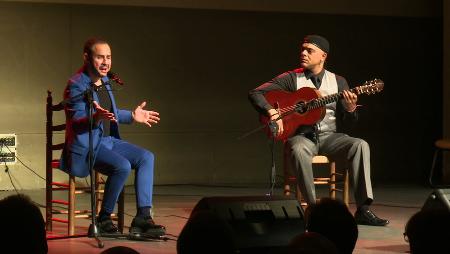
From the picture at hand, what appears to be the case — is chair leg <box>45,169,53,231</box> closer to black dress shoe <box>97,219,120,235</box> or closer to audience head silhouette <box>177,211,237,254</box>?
black dress shoe <box>97,219,120,235</box>

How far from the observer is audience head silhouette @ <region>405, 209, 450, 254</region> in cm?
212

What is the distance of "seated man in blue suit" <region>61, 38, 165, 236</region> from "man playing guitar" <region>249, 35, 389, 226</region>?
3.73ft

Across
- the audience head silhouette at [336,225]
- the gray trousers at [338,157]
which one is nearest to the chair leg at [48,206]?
the gray trousers at [338,157]

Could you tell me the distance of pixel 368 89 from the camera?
5.69 metres

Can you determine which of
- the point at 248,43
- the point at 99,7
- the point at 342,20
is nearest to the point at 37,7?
the point at 99,7

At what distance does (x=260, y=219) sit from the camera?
11.9ft

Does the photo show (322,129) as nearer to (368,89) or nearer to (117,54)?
(368,89)

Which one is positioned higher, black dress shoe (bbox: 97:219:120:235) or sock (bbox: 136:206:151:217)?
sock (bbox: 136:206:151:217)

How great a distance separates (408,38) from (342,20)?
0.87m

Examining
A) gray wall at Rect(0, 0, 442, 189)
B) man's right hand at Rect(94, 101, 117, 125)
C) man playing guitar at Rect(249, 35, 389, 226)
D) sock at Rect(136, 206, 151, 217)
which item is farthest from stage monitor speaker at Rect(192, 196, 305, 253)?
gray wall at Rect(0, 0, 442, 189)

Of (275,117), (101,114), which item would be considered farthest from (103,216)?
(275,117)

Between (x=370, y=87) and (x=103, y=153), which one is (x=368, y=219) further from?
(x=103, y=153)

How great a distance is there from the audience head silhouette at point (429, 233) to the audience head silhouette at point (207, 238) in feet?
1.60

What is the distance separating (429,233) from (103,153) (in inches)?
124
